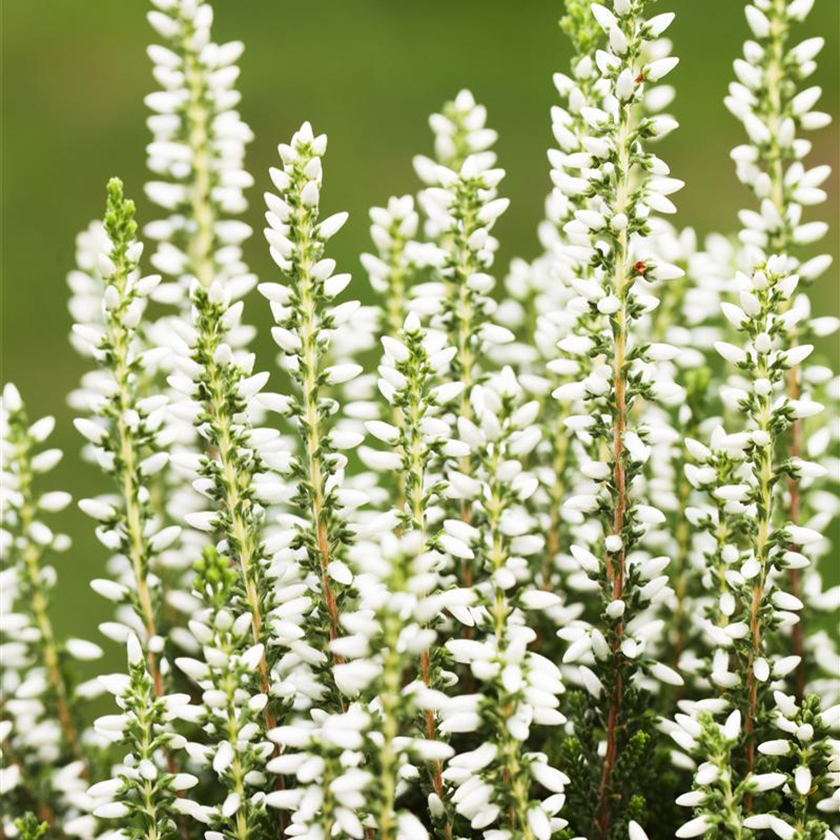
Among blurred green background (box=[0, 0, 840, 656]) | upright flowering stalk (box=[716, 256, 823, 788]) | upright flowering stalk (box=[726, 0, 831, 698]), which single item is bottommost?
upright flowering stalk (box=[716, 256, 823, 788])

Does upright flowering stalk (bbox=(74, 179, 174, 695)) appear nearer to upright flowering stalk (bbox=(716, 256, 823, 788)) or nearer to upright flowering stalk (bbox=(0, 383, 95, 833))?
upright flowering stalk (bbox=(0, 383, 95, 833))

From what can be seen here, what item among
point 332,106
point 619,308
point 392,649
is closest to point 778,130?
point 619,308

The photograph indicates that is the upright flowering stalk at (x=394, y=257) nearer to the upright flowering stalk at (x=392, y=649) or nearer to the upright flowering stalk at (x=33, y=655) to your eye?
the upright flowering stalk at (x=33, y=655)

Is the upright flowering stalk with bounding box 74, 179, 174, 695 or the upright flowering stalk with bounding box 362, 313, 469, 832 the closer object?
the upright flowering stalk with bounding box 362, 313, 469, 832

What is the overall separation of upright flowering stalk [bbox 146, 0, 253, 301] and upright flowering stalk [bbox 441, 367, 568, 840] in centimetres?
71

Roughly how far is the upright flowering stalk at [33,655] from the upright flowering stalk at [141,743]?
18 cm

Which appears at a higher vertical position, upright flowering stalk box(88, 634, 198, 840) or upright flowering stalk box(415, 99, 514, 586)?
upright flowering stalk box(415, 99, 514, 586)

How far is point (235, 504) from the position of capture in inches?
47.8

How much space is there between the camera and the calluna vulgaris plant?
1.09 m

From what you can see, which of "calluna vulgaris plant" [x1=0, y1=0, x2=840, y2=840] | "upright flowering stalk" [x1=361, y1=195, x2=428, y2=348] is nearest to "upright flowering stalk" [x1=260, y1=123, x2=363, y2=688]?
"calluna vulgaris plant" [x1=0, y1=0, x2=840, y2=840]

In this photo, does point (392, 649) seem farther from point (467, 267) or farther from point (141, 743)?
point (467, 267)

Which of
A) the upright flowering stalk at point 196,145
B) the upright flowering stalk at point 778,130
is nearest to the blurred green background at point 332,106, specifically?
the upright flowering stalk at point 196,145

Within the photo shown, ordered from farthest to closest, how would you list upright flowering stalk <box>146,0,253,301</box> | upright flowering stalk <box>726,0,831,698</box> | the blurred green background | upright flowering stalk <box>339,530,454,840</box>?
the blurred green background → upright flowering stalk <box>146,0,253,301</box> → upright flowering stalk <box>726,0,831,698</box> → upright flowering stalk <box>339,530,454,840</box>

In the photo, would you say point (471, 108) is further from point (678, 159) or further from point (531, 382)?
point (678, 159)
